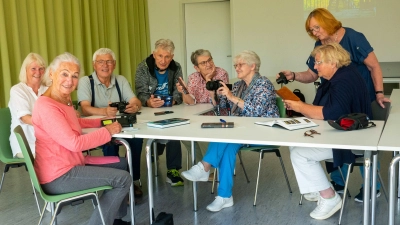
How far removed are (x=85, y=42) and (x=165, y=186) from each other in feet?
11.0

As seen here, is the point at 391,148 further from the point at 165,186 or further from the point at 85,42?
the point at 85,42

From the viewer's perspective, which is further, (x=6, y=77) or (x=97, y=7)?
(x=97, y=7)

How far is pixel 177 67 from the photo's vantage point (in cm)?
426

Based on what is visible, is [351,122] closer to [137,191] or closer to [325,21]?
[325,21]

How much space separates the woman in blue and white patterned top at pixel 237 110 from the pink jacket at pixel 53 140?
36.5 inches

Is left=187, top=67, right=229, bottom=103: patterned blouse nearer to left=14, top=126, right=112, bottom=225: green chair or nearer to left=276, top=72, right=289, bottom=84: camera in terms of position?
left=276, top=72, right=289, bottom=84: camera

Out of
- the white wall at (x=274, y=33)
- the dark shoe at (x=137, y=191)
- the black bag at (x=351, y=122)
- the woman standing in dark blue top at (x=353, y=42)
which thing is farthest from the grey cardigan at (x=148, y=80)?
the white wall at (x=274, y=33)

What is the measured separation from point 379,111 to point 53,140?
7.31ft

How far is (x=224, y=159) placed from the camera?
3.21 m

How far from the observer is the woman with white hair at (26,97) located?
331 cm

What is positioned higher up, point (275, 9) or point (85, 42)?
point (275, 9)

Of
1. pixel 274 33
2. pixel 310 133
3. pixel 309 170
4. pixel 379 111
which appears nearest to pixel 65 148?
pixel 310 133

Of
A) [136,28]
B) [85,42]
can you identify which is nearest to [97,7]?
[85,42]

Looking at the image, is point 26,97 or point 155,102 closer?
point 26,97
